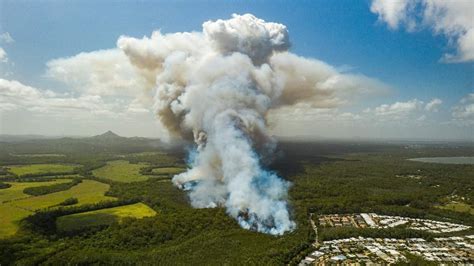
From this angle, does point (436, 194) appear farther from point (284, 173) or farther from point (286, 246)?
point (286, 246)

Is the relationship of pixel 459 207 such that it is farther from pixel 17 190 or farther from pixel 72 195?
A: pixel 17 190

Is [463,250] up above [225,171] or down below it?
below

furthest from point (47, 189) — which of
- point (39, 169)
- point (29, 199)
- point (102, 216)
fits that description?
point (39, 169)

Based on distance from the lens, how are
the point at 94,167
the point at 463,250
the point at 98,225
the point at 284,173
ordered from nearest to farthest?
the point at 463,250, the point at 98,225, the point at 284,173, the point at 94,167

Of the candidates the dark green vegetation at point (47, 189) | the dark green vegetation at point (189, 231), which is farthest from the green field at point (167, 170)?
the dark green vegetation at point (47, 189)

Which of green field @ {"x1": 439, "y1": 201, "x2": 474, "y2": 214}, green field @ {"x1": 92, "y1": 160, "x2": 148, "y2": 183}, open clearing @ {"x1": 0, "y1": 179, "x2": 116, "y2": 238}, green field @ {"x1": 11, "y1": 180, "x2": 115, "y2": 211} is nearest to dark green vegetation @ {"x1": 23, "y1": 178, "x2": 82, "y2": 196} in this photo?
open clearing @ {"x1": 0, "y1": 179, "x2": 116, "y2": 238}

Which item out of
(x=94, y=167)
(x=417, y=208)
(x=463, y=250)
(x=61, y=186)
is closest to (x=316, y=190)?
(x=417, y=208)
